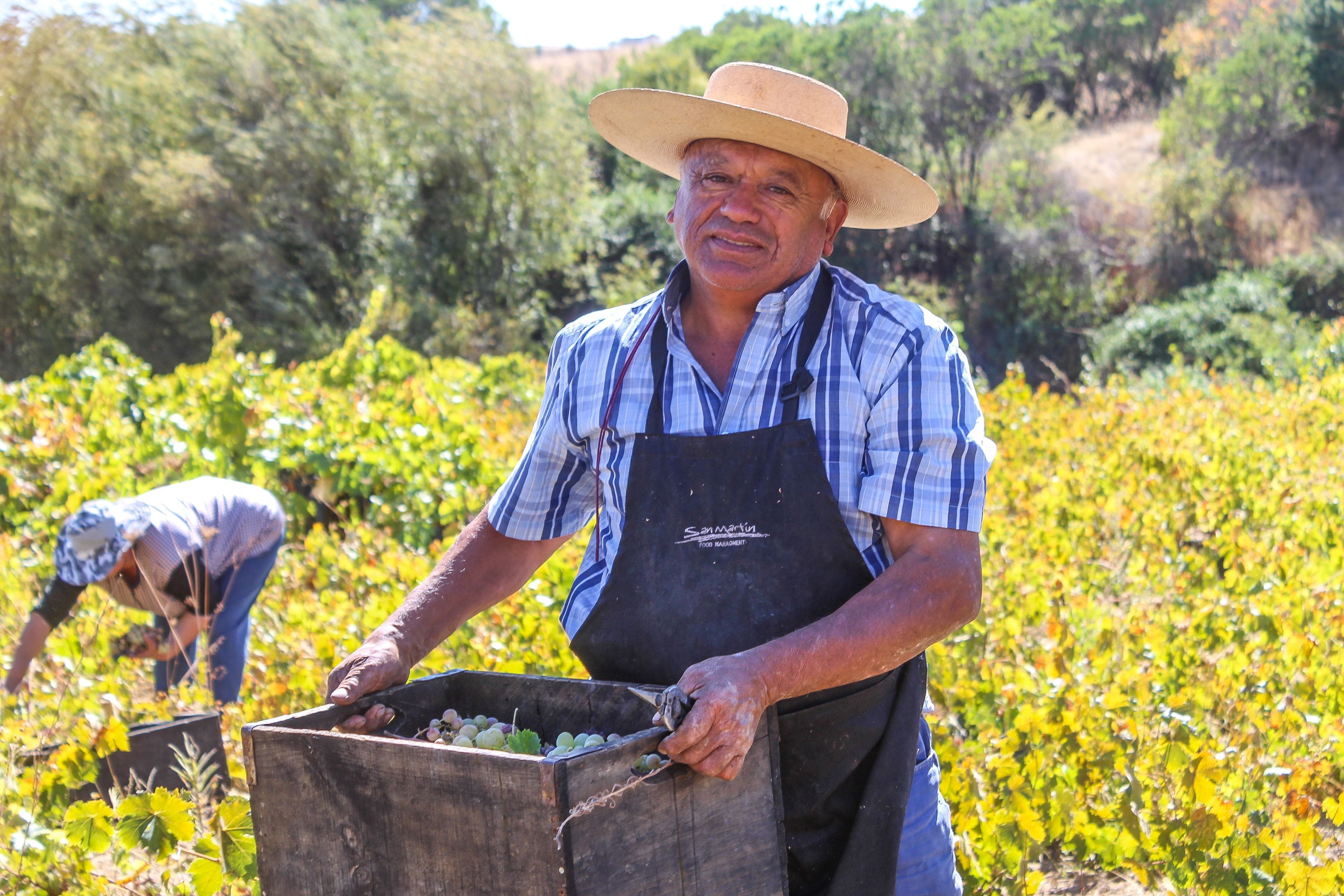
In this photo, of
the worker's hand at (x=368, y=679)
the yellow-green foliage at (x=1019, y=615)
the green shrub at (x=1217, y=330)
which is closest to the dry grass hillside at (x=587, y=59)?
the green shrub at (x=1217, y=330)

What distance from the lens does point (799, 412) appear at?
1.81m

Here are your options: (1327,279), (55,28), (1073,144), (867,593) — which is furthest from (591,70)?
(867,593)

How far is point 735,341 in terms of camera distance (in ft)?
6.44

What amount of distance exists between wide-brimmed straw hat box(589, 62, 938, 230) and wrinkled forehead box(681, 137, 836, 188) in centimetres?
1

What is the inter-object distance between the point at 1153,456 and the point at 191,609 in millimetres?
4432

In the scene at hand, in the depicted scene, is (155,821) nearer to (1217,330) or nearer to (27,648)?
(27,648)

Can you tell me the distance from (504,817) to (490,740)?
0.22 meters

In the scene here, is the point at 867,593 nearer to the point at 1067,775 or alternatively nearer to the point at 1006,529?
the point at 1067,775

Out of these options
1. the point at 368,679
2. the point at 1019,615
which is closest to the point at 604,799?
the point at 368,679

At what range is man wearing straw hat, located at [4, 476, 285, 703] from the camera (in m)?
4.03

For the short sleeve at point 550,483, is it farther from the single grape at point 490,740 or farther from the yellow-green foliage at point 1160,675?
the yellow-green foliage at point 1160,675

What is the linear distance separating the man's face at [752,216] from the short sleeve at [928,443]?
281 millimetres

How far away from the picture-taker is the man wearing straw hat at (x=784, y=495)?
5.52 feet

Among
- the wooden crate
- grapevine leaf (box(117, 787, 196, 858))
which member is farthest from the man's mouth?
grapevine leaf (box(117, 787, 196, 858))
